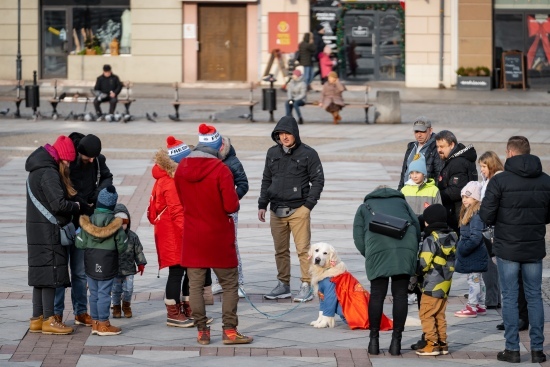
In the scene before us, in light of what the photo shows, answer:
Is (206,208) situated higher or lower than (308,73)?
lower

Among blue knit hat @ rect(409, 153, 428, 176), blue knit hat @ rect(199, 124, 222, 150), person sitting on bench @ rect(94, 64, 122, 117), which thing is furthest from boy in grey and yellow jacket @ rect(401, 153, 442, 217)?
Answer: person sitting on bench @ rect(94, 64, 122, 117)

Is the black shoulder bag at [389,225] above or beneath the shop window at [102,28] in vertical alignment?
beneath

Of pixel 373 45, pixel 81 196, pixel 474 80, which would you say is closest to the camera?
pixel 81 196

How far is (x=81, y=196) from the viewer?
34.4ft

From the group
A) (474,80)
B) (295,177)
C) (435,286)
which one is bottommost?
(435,286)

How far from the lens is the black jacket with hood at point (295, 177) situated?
1157 centimetres

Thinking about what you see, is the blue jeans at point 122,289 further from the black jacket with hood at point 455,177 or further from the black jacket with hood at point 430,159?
the black jacket with hood at point 455,177

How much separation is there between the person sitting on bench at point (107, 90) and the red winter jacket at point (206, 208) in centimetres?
1899

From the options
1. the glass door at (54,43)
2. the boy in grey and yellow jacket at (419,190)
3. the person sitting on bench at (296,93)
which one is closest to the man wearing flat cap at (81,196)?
the boy in grey and yellow jacket at (419,190)

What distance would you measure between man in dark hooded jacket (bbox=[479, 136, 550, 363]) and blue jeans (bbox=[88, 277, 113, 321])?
3131 mm

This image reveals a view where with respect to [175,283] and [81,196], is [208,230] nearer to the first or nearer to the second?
[175,283]

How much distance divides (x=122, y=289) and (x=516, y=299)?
3449 millimetres

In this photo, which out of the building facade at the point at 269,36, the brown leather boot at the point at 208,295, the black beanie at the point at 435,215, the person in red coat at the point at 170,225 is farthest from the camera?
the building facade at the point at 269,36

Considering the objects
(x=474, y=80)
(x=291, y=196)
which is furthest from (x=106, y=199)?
(x=474, y=80)
